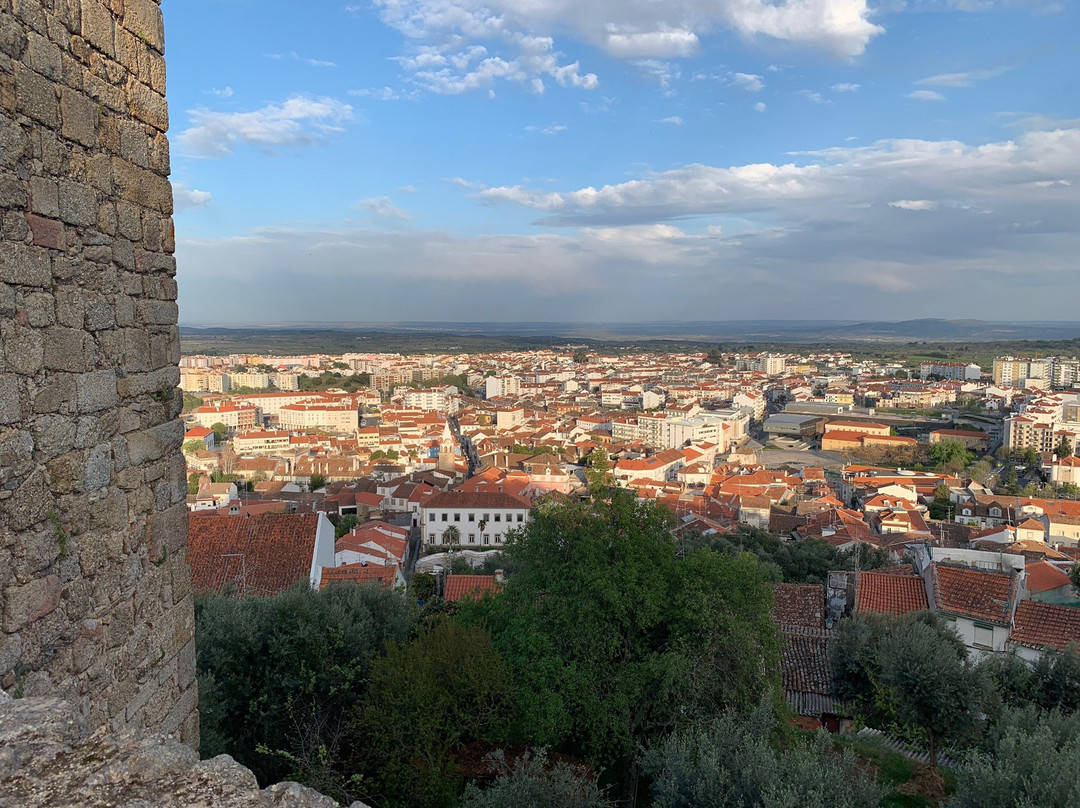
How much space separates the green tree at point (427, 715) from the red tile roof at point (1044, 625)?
1076 centimetres

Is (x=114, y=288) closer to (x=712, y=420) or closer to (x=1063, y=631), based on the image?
(x=1063, y=631)

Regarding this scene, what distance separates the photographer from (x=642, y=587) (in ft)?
27.6

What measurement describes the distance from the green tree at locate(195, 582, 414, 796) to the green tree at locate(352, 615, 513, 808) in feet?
1.09

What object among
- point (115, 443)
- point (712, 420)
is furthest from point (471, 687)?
point (712, 420)

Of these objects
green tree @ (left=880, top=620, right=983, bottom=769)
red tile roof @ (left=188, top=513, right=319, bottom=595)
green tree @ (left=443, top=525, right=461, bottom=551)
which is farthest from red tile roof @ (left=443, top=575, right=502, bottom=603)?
green tree @ (left=443, top=525, right=461, bottom=551)

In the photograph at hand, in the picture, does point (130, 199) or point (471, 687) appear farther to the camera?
point (471, 687)

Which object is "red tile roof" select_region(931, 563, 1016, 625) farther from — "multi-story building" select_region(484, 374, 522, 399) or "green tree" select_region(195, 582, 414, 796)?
"multi-story building" select_region(484, 374, 522, 399)

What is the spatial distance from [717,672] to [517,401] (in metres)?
86.1

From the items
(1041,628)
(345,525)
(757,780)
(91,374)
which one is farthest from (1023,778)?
(345,525)

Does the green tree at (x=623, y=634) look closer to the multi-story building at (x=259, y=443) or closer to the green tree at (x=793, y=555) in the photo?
the green tree at (x=793, y=555)

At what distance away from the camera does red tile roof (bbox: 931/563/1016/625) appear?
1366cm

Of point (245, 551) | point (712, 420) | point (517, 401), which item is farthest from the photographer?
point (517, 401)

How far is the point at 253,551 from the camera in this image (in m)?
12.9

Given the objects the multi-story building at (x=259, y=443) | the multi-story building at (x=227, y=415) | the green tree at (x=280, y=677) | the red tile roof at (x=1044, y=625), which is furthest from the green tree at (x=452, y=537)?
the multi-story building at (x=227, y=415)
